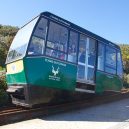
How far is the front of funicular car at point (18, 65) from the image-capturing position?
32.3 ft

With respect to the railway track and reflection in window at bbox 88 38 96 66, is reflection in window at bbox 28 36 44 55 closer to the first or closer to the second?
the railway track

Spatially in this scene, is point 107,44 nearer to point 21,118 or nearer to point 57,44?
point 57,44

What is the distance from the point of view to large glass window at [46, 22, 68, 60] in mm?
10258

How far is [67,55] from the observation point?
10.8 m

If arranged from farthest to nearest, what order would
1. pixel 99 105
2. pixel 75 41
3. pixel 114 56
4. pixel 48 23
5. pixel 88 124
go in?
pixel 114 56 < pixel 99 105 < pixel 75 41 < pixel 48 23 < pixel 88 124

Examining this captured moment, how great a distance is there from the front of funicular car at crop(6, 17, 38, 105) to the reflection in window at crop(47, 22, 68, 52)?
0.64 m

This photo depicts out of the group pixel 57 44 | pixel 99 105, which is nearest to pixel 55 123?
pixel 57 44

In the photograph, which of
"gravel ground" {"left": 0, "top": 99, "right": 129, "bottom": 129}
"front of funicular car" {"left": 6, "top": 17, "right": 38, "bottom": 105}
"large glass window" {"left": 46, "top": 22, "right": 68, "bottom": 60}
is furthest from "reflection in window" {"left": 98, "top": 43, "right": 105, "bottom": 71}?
"front of funicular car" {"left": 6, "top": 17, "right": 38, "bottom": 105}

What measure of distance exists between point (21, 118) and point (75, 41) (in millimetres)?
3256

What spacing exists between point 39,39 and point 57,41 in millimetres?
789

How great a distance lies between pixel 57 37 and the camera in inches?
415

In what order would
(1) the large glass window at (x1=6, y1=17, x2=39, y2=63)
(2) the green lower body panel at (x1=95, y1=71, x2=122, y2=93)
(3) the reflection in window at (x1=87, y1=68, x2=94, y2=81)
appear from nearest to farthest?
(1) the large glass window at (x1=6, y1=17, x2=39, y2=63)
(3) the reflection in window at (x1=87, y1=68, x2=94, y2=81)
(2) the green lower body panel at (x1=95, y1=71, x2=122, y2=93)

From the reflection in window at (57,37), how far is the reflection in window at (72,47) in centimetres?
26

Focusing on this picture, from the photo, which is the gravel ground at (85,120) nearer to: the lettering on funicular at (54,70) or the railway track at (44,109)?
the railway track at (44,109)
